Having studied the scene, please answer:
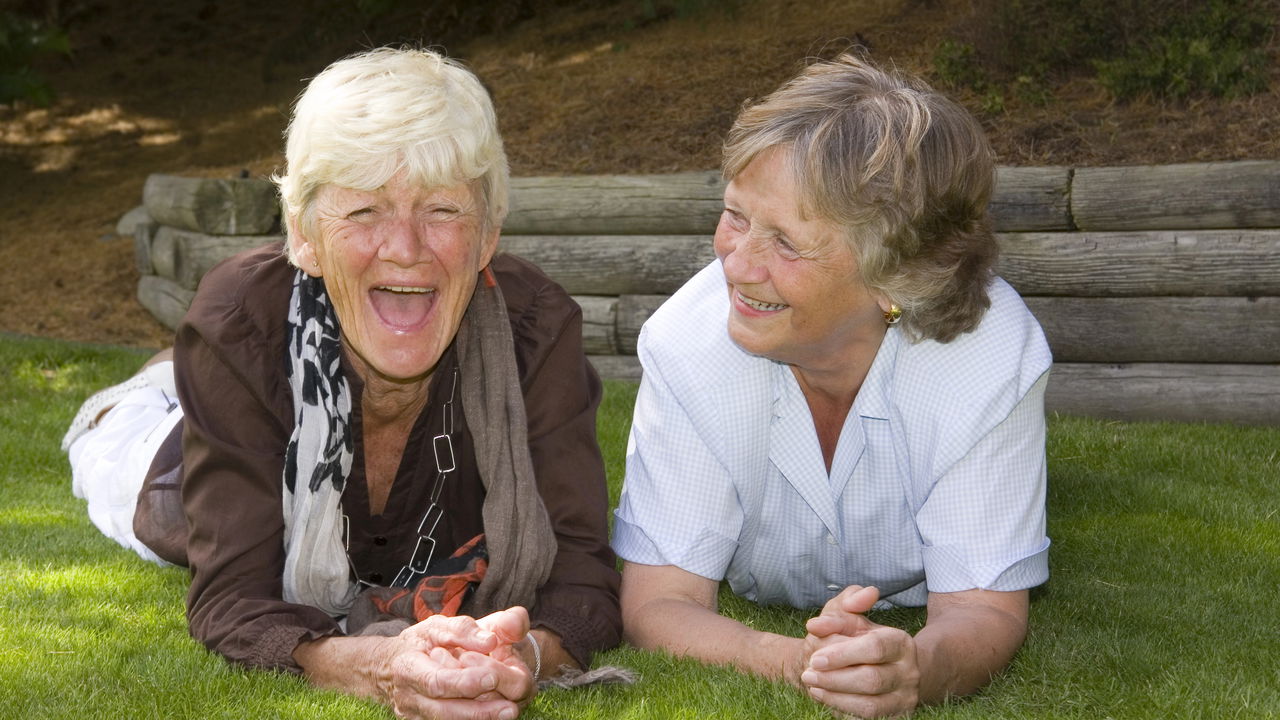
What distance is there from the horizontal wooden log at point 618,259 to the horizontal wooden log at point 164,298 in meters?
2.39

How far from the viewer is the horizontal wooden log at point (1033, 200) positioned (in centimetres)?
601

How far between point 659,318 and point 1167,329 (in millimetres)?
3536

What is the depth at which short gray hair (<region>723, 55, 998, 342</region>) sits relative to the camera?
277 cm

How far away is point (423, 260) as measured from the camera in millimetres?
2914

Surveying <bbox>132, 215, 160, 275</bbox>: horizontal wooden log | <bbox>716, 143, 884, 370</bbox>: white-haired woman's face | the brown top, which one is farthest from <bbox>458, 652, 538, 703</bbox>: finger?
<bbox>132, 215, 160, 275</bbox>: horizontal wooden log

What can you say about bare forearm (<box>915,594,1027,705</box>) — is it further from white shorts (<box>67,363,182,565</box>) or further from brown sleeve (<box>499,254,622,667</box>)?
white shorts (<box>67,363,182,565</box>)

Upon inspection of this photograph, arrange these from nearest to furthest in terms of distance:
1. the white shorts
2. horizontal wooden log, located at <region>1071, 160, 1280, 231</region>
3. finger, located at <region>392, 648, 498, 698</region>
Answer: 1. finger, located at <region>392, 648, 498, 698</region>
2. the white shorts
3. horizontal wooden log, located at <region>1071, 160, 1280, 231</region>

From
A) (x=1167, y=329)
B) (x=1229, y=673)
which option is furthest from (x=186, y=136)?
(x=1229, y=673)

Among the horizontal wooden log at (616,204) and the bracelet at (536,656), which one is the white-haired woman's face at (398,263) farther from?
the horizontal wooden log at (616,204)

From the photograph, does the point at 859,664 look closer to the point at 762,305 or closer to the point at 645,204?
the point at 762,305

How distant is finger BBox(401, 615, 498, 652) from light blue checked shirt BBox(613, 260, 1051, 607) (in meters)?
0.65

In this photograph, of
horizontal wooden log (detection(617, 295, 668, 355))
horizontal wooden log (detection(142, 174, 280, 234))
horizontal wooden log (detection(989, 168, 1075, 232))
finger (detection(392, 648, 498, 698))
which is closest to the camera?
finger (detection(392, 648, 498, 698))

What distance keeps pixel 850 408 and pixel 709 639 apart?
2.12 feet

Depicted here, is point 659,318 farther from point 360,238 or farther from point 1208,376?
point 1208,376
